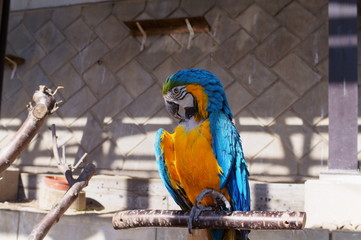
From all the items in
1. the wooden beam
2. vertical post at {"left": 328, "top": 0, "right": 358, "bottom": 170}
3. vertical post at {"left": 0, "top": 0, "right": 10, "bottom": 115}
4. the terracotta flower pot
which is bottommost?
the terracotta flower pot

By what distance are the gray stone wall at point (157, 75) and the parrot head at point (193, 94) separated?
1884 mm

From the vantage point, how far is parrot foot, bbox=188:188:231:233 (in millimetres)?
1100

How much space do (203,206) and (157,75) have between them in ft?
7.91

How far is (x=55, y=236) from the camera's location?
2.34 meters

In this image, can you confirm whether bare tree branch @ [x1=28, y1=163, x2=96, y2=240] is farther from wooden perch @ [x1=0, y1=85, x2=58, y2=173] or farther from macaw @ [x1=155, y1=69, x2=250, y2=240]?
macaw @ [x1=155, y1=69, x2=250, y2=240]

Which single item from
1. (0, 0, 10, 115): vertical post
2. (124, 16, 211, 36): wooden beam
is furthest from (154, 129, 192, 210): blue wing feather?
(124, 16, 211, 36): wooden beam

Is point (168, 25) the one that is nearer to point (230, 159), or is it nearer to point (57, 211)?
point (57, 211)

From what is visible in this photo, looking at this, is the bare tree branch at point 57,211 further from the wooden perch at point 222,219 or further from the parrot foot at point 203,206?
the parrot foot at point 203,206

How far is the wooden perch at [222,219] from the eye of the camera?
38.1 inches

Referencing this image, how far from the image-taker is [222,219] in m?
1.04

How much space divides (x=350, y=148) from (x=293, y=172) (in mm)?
959

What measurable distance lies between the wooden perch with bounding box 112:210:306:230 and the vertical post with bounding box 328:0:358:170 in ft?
3.90

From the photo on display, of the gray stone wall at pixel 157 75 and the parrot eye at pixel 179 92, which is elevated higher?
the gray stone wall at pixel 157 75

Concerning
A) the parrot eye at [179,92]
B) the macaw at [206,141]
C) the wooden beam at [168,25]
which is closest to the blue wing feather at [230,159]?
Result: the macaw at [206,141]
